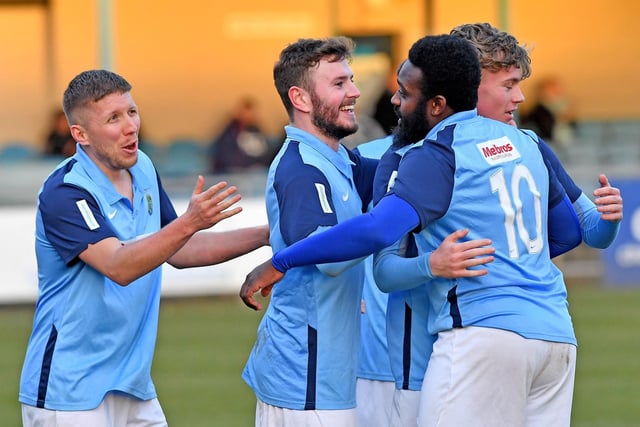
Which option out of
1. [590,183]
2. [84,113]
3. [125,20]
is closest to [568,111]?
[590,183]

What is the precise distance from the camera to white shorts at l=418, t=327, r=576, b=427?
4.40 metres

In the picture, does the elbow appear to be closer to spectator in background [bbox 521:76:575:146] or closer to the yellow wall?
spectator in background [bbox 521:76:575:146]

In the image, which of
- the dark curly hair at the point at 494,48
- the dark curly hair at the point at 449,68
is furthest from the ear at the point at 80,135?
the dark curly hair at the point at 494,48

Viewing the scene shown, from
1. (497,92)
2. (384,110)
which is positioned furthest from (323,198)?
(384,110)

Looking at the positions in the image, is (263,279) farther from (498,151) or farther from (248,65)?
(248,65)

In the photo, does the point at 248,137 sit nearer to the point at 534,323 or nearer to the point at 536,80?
the point at 536,80

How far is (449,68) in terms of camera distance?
14.9 ft

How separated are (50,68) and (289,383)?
17547mm

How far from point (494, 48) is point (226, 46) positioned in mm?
18023

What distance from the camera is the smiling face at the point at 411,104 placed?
462 cm

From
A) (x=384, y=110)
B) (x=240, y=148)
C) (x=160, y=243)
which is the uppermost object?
(x=160, y=243)

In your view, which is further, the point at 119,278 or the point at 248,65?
the point at 248,65

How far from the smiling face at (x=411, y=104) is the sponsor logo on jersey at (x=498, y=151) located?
10.4 inches

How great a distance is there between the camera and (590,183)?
16203 mm
